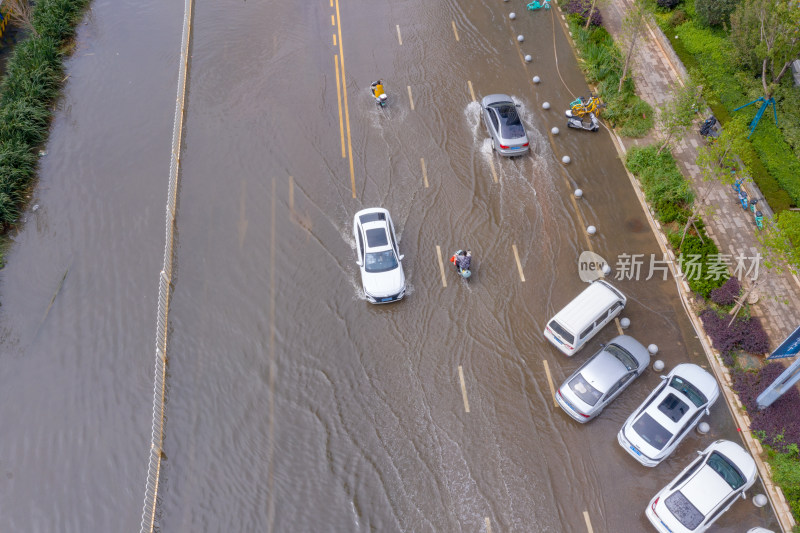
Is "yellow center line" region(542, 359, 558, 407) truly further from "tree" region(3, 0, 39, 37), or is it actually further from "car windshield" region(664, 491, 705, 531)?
"tree" region(3, 0, 39, 37)

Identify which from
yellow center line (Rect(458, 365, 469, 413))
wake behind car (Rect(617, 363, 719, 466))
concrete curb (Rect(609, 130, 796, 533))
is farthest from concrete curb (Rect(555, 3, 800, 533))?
yellow center line (Rect(458, 365, 469, 413))

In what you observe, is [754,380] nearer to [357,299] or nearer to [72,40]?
[357,299]

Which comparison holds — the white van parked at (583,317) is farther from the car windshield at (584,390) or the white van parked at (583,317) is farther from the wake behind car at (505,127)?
the wake behind car at (505,127)

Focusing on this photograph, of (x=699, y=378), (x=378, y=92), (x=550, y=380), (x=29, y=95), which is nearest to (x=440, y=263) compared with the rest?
(x=550, y=380)

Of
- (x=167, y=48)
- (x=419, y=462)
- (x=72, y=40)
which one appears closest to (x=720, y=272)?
(x=419, y=462)

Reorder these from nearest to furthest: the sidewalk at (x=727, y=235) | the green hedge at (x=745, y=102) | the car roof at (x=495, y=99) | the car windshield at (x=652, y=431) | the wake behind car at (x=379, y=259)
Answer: the car windshield at (x=652, y=431) → the sidewalk at (x=727, y=235) → the wake behind car at (x=379, y=259) → the green hedge at (x=745, y=102) → the car roof at (x=495, y=99)

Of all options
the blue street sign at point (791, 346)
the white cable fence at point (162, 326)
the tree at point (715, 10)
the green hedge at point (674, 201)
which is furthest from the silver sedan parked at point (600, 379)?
the tree at point (715, 10)
